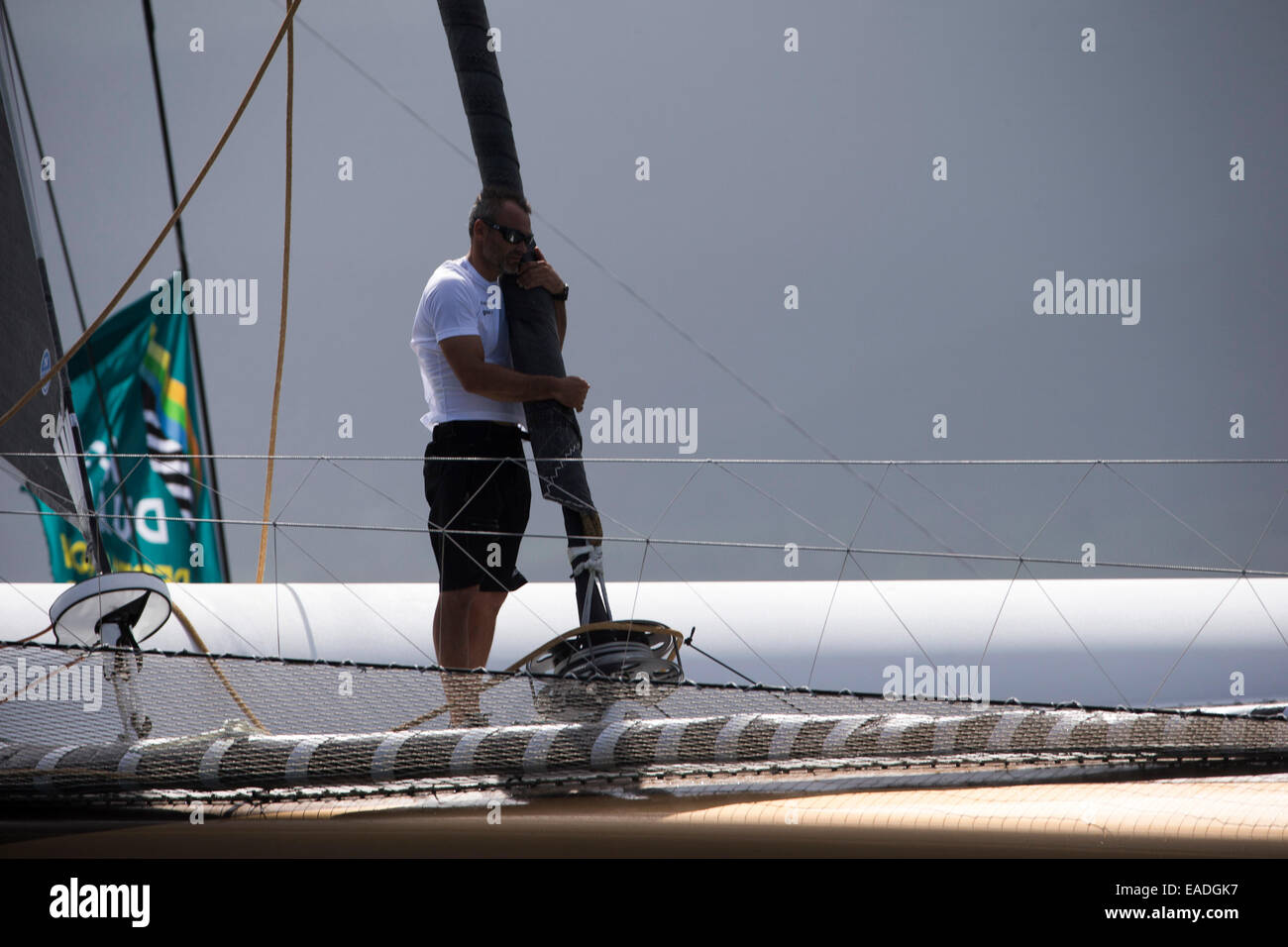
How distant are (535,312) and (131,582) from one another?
1.65ft

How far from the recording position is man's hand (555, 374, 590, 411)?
122 centimetres

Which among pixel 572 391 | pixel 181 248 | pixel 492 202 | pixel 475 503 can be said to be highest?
pixel 181 248

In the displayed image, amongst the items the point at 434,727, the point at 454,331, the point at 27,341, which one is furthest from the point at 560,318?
the point at 27,341

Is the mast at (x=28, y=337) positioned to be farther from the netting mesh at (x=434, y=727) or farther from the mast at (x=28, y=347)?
the netting mesh at (x=434, y=727)

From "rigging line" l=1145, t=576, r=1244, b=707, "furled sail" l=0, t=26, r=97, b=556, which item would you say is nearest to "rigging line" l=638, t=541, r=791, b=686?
"rigging line" l=1145, t=576, r=1244, b=707

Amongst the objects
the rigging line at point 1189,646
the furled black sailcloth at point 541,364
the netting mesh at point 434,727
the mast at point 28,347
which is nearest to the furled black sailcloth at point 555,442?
the furled black sailcloth at point 541,364

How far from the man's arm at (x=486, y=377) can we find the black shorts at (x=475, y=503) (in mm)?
59

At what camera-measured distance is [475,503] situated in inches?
47.9

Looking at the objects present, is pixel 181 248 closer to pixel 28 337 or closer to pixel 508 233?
pixel 28 337

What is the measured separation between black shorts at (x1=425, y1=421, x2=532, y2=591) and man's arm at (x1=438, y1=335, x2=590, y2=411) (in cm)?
6

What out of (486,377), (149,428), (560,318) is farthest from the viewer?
(149,428)

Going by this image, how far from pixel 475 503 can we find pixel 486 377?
0.13m

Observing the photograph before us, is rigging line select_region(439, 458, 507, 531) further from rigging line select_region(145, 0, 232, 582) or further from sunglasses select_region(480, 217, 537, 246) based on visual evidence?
rigging line select_region(145, 0, 232, 582)
